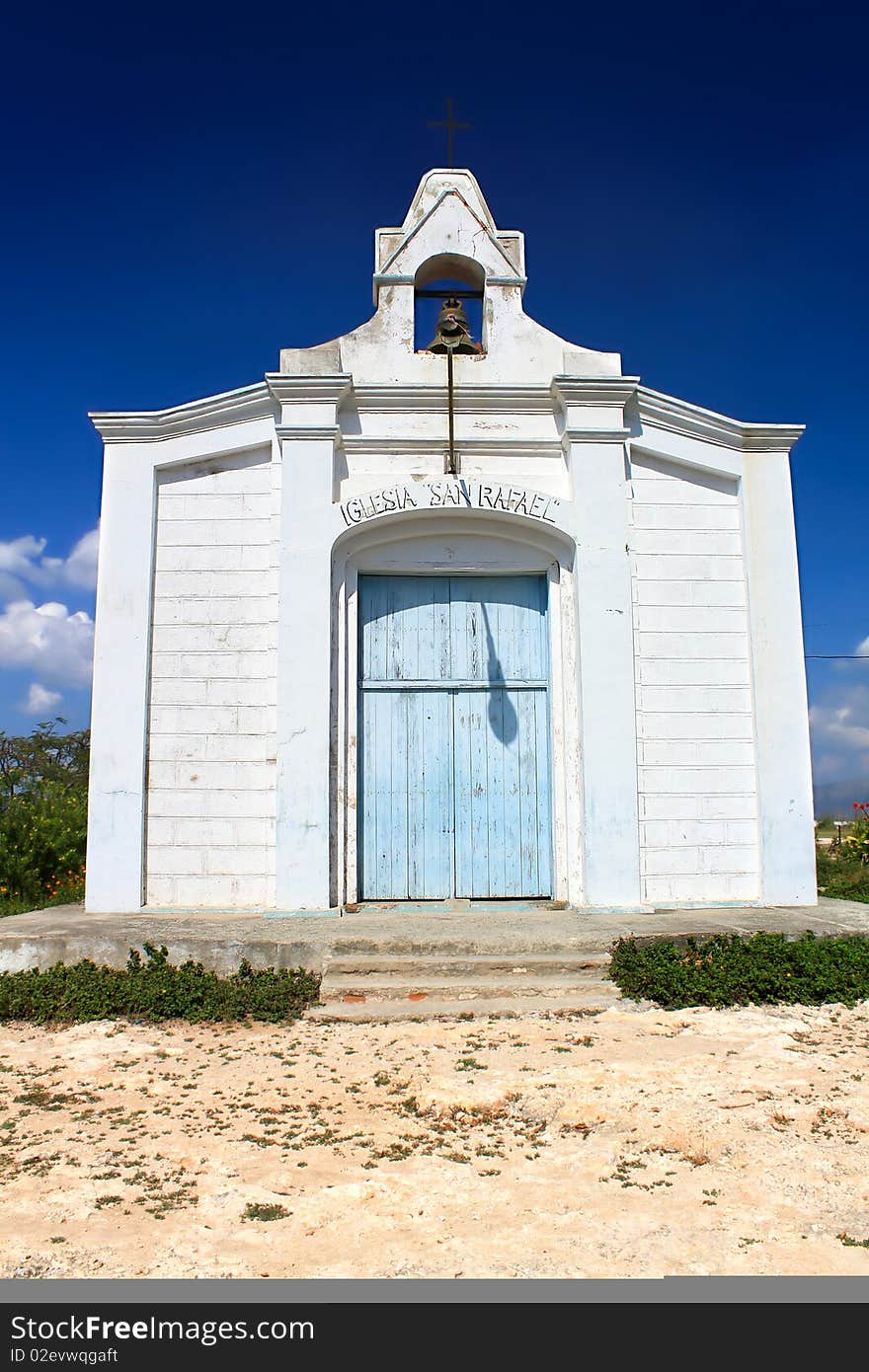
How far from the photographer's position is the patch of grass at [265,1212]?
3230mm

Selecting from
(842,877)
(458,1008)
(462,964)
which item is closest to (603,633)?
(462,964)

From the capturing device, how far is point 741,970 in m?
6.10

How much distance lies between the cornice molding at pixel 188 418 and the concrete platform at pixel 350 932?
422cm

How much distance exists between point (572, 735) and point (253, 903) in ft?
9.94

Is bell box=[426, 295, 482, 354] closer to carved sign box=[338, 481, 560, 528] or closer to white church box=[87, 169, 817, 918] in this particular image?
white church box=[87, 169, 817, 918]

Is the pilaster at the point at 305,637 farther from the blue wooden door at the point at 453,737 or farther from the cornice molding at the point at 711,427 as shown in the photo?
the cornice molding at the point at 711,427

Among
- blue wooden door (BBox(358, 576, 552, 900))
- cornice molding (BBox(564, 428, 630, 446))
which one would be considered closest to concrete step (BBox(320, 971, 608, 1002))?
blue wooden door (BBox(358, 576, 552, 900))

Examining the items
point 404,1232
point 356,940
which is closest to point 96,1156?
point 404,1232

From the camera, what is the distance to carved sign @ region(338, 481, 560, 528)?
7.98 metres

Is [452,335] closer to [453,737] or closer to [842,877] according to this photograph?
[453,737]

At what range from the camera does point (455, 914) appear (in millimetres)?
7305

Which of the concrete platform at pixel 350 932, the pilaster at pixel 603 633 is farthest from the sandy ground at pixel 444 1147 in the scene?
the pilaster at pixel 603 633

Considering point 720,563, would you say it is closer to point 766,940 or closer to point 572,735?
point 572,735

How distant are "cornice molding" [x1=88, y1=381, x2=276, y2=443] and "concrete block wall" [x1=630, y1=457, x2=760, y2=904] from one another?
344 cm
